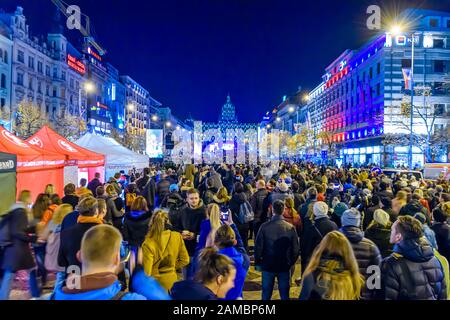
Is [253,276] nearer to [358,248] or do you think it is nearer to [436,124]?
[358,248]

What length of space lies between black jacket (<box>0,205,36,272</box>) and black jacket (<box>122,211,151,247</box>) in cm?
151

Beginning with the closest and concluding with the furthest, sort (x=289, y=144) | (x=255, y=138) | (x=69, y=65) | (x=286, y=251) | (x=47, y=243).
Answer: (x=286, y=251) < (x=47, y=243) < (x=69, y=65) < (x=289, y=144) < (x=255, y=138)

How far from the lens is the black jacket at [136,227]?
639cm

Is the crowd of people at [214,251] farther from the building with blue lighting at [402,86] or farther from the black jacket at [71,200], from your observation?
the building with blue lighting at [402,86]

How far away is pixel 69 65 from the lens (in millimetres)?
66938

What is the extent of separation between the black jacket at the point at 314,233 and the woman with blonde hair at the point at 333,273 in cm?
240

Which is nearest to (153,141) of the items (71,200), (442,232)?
(71,200)

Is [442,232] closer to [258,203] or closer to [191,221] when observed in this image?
[191,221]

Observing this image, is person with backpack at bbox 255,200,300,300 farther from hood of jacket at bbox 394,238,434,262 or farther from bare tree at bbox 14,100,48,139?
bare tree at bbox 14,100,48,139

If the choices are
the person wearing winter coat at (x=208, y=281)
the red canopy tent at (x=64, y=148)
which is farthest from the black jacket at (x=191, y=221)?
the red canopy tent at (x=64, y=148)

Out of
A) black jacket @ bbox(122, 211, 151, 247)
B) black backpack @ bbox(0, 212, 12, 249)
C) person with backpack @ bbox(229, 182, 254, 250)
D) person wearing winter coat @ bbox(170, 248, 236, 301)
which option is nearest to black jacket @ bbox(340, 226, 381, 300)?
person wearing winter coat @ bbox(170, 248, 236, 301)

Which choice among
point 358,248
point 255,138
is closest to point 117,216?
point 358,248

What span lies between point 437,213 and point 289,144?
252 feet

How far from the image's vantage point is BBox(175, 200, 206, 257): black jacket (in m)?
6.93
